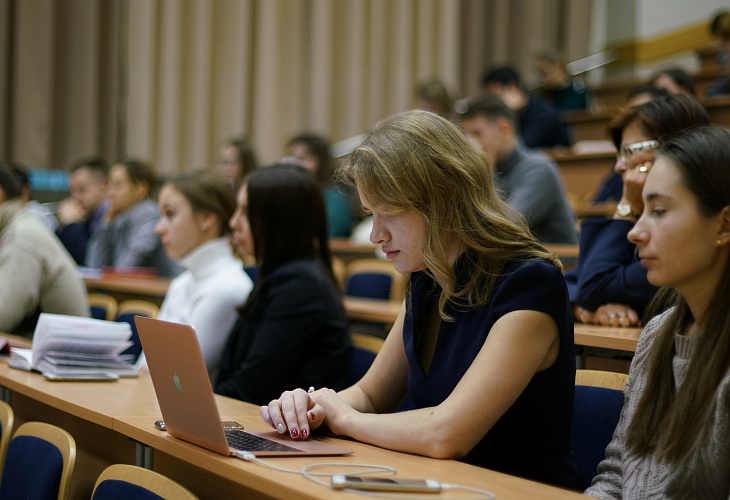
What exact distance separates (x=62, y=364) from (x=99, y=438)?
0.39 m

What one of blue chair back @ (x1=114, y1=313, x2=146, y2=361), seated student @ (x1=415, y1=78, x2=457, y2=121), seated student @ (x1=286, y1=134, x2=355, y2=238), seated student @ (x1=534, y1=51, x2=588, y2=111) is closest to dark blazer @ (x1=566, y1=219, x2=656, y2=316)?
blue chair back @ (x1=114, y1=313, x2=146, y2=361)

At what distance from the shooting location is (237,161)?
223 inches

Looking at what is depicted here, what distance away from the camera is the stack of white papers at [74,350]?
216 centimetres

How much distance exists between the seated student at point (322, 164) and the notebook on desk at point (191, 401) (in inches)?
156

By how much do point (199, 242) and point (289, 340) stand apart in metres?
Answer: 0.78

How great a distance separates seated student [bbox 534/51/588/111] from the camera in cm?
766

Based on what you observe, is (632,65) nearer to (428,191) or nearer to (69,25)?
(69,25)

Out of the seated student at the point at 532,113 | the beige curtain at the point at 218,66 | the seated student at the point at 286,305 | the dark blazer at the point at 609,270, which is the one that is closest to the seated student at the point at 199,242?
the seated student at the point at 286,305

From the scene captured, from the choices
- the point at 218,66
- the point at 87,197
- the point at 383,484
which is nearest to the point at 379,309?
the point at 383,484

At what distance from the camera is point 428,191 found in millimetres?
1465

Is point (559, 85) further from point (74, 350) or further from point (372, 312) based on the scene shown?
point (74, 350)

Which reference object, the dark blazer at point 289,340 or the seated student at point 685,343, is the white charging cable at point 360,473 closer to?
the seated student at point 685,343

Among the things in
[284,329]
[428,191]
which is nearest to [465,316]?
[428,191]

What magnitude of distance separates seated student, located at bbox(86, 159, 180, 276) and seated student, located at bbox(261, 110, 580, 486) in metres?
3.74
